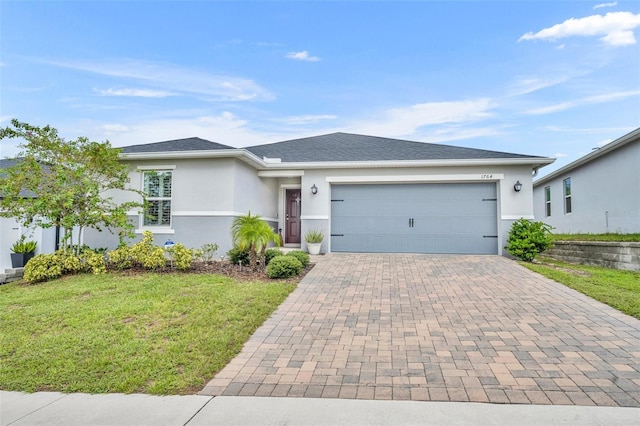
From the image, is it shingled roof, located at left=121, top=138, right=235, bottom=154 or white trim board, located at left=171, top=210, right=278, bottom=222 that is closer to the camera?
white trim board, located at left=171, top=210, right=278, bottom=222

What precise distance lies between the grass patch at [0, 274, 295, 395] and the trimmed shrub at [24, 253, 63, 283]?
46 centimetres

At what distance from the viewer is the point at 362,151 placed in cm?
1258

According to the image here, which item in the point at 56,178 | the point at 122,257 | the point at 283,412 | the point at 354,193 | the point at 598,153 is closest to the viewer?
the point at 283,412

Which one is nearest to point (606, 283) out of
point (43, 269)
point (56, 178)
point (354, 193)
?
point (354, 193)

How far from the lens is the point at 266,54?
1263 cm

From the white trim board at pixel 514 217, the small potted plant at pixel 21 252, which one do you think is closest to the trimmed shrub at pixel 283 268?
the white trim board at pixel 514 217

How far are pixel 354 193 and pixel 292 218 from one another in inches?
114

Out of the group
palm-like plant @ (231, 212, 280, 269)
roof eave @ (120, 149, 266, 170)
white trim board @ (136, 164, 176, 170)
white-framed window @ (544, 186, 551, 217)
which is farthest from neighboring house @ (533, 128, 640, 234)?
white trim board @ (136, 164, 176, 170)

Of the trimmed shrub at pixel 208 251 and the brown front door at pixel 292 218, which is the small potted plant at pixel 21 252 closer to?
the trimmed shrub at pixel 208 251

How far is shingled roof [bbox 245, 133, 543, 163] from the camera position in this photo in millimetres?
11344

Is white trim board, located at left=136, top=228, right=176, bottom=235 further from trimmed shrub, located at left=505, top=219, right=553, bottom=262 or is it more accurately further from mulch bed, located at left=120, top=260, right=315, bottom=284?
trimmed shrub, located at left=505, top=219, right=553, bottom=262

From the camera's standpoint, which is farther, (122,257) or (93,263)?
(122,257)

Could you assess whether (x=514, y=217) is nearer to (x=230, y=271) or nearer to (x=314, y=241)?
(x=314, y=241)

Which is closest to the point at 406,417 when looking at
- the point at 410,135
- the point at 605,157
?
the point at 605,157
